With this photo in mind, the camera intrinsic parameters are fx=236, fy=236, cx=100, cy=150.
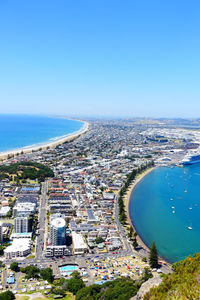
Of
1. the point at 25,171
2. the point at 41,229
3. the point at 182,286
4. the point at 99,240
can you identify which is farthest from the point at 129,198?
the point at 182,286

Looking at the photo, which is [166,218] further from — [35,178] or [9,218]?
[35,178]

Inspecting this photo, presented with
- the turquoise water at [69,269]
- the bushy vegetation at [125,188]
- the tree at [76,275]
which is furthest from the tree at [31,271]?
the bushy vegetation at [125,188]

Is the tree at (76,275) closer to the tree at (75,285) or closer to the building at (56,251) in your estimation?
the tree at (75,285)

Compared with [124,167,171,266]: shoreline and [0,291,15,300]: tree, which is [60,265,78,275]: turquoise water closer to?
[0,291,15,300]: tree

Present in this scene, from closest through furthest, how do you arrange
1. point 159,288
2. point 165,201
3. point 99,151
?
point 159,288
point 165,201
point 99,151

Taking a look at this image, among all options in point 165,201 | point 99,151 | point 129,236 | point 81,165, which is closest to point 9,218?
point 129,236

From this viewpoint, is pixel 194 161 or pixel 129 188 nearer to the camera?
pixel 129 188

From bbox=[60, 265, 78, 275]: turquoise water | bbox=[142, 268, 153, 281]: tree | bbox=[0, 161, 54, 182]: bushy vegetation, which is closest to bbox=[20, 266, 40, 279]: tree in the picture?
bbox=[60, 265, 78, 275]: turquoise water
